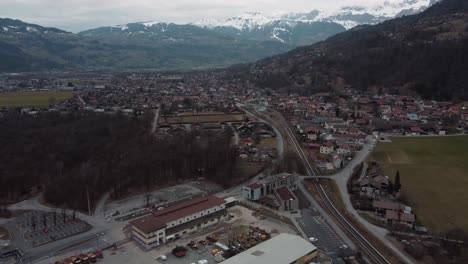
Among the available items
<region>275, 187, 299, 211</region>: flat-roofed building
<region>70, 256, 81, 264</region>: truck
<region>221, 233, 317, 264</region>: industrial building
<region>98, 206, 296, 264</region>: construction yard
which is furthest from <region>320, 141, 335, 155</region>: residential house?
<region>70, 256, 81, 264</region>: truck

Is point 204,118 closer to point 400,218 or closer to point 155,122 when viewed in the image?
point 155,122

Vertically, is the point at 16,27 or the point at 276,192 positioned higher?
the point at 16,27

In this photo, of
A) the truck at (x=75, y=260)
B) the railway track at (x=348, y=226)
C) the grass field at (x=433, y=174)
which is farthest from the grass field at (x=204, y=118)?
the truck at (x=75, y=260)

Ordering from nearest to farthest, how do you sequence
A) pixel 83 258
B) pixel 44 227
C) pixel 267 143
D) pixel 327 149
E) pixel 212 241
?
pixel 83 258, pixel 212 241, pixel 44 227, pixel 327 149, pixel 267 143

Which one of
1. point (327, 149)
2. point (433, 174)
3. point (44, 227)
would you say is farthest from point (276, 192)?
point (44, 227)

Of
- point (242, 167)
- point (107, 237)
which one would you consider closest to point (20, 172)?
point (107, 237)
